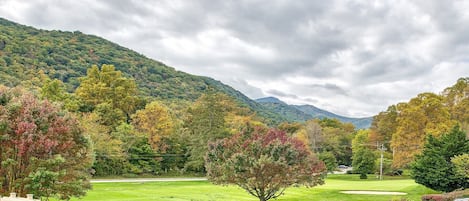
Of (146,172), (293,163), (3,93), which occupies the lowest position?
(146,172)

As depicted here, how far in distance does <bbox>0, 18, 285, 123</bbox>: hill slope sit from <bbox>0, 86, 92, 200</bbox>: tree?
41322mm

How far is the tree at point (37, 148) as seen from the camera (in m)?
12.6

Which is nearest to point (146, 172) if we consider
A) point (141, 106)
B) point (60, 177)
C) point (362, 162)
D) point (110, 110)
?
point (110, 110)

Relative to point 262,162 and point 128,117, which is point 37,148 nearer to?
point 262,162

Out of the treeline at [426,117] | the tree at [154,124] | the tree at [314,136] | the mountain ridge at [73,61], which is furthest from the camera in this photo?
the tree at [314,136]

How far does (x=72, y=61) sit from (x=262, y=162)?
88659 millimetres

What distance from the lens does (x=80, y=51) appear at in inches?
4309

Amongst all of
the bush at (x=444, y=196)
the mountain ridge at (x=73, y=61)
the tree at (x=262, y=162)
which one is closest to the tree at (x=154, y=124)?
the mountain ridge at (x=73, y=61)

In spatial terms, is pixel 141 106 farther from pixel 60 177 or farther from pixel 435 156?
pixel 60 177

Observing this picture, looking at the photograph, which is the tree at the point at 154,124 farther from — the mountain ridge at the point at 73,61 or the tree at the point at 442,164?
the tree at the point at 442,164

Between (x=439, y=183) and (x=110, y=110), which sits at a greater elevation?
(x=110, y=110)

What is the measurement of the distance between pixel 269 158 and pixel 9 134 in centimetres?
846

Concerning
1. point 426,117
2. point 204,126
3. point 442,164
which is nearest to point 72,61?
point 204,126

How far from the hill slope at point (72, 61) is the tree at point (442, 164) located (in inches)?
1230
